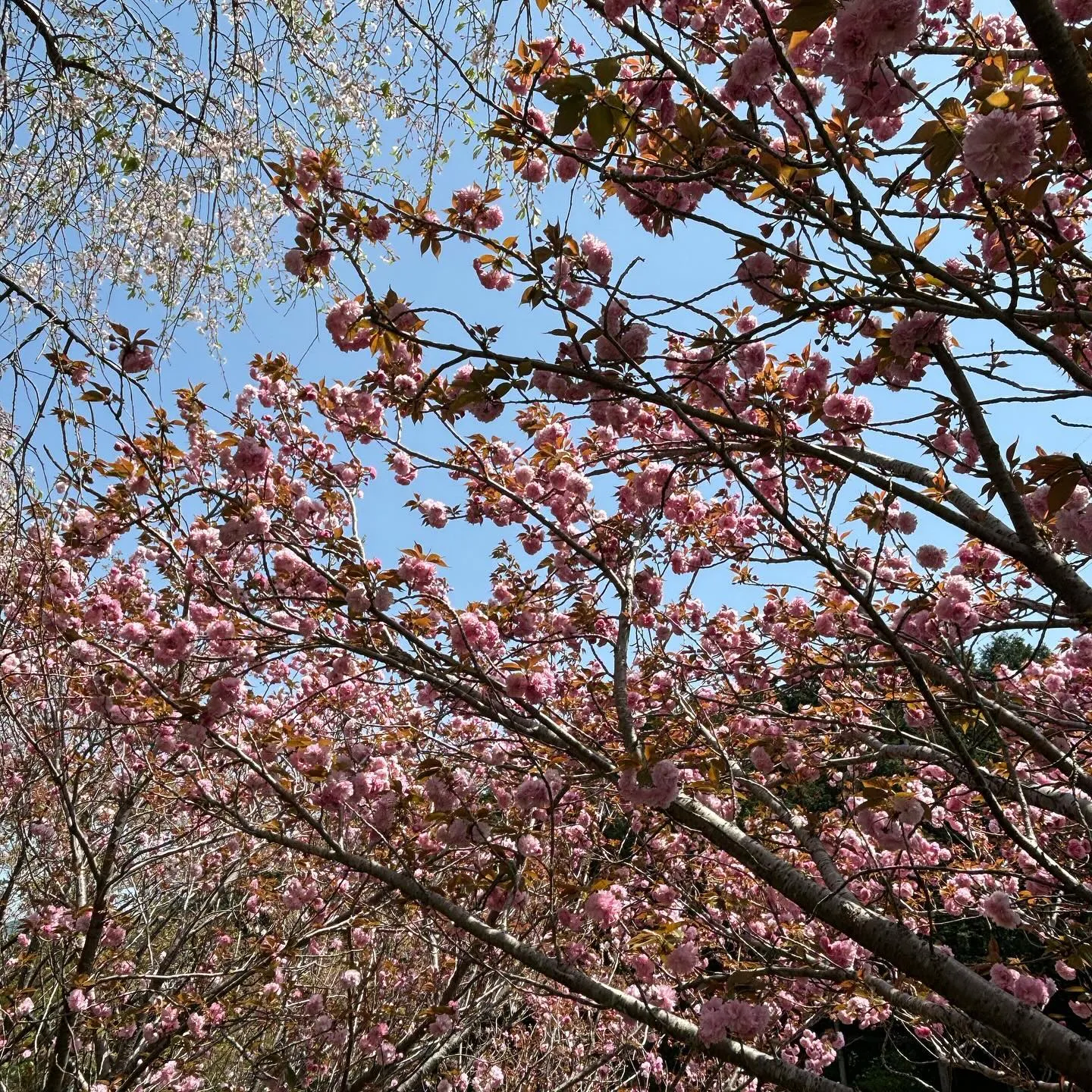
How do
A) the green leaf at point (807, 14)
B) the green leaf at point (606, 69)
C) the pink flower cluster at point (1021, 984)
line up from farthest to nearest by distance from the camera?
the pink flower cluster at point (1021, 984) → the green leaf at point (606, 69) → the green leaf at point (807, 14)

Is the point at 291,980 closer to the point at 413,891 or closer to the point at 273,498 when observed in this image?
the point at 413,891

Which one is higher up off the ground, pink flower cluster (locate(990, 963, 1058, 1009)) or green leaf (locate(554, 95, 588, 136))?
green leaf (locate(554, 95, 588, 136))

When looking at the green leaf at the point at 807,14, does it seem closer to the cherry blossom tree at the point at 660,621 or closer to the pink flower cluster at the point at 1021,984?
the cherry blossom tree at the point at 660,621

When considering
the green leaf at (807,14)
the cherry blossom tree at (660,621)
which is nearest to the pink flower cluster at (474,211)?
the cherry blossom tree at (660,621)

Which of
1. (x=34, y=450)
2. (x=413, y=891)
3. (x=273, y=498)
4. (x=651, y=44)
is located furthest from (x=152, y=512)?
(x=651, y=44)

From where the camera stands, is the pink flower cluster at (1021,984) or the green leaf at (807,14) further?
the pink flower cluster at (1021,984)

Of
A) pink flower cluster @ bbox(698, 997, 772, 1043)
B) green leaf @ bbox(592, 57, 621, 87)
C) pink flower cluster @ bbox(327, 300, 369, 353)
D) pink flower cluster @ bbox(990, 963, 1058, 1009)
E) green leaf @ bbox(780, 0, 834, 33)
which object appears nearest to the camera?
green leaf @ bbox(780, 0, 834, 33)

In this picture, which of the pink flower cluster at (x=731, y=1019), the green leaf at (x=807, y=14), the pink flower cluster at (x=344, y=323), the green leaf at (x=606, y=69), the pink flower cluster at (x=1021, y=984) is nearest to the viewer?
the green leaf at (x=807, y=14)

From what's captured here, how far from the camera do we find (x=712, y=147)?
2242mm

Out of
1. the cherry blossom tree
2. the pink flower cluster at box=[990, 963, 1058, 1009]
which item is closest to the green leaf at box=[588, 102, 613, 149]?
the cherry blossom tree

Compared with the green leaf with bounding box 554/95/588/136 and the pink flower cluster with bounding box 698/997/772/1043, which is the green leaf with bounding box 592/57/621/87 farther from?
the pink flower cluster with bounding box 698/997/772/1043

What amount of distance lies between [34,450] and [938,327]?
2687mm

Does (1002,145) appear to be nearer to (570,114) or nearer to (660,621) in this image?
(570,114)

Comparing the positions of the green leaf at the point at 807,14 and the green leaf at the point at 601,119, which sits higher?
the green leaf at the point at 807,14
